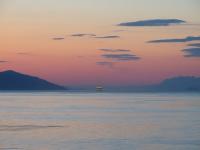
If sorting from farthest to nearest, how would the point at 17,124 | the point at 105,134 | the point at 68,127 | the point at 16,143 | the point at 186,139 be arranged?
the point at 17,124 → the point at 68,127 → the point at 105,134 → the point at 186,139 → the point at 16,143

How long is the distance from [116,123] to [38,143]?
56.4ft

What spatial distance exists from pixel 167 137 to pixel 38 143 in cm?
954

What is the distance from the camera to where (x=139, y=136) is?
42.5 m

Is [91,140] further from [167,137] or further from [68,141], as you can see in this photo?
[167,137]

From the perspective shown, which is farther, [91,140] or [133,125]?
[133,125]

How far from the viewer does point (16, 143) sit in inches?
1499

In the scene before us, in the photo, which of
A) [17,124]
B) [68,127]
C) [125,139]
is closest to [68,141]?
[125,139]

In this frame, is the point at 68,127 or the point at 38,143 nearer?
the point at 38,143

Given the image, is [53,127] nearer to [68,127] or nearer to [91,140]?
[68,127]

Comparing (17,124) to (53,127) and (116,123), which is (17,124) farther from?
(116,123)

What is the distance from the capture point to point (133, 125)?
51969mm

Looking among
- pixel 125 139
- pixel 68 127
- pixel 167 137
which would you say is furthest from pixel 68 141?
pixel 68 127

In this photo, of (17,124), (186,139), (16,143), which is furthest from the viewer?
(17,124)

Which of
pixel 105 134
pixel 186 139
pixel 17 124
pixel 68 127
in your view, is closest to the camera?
pixel 186 139
